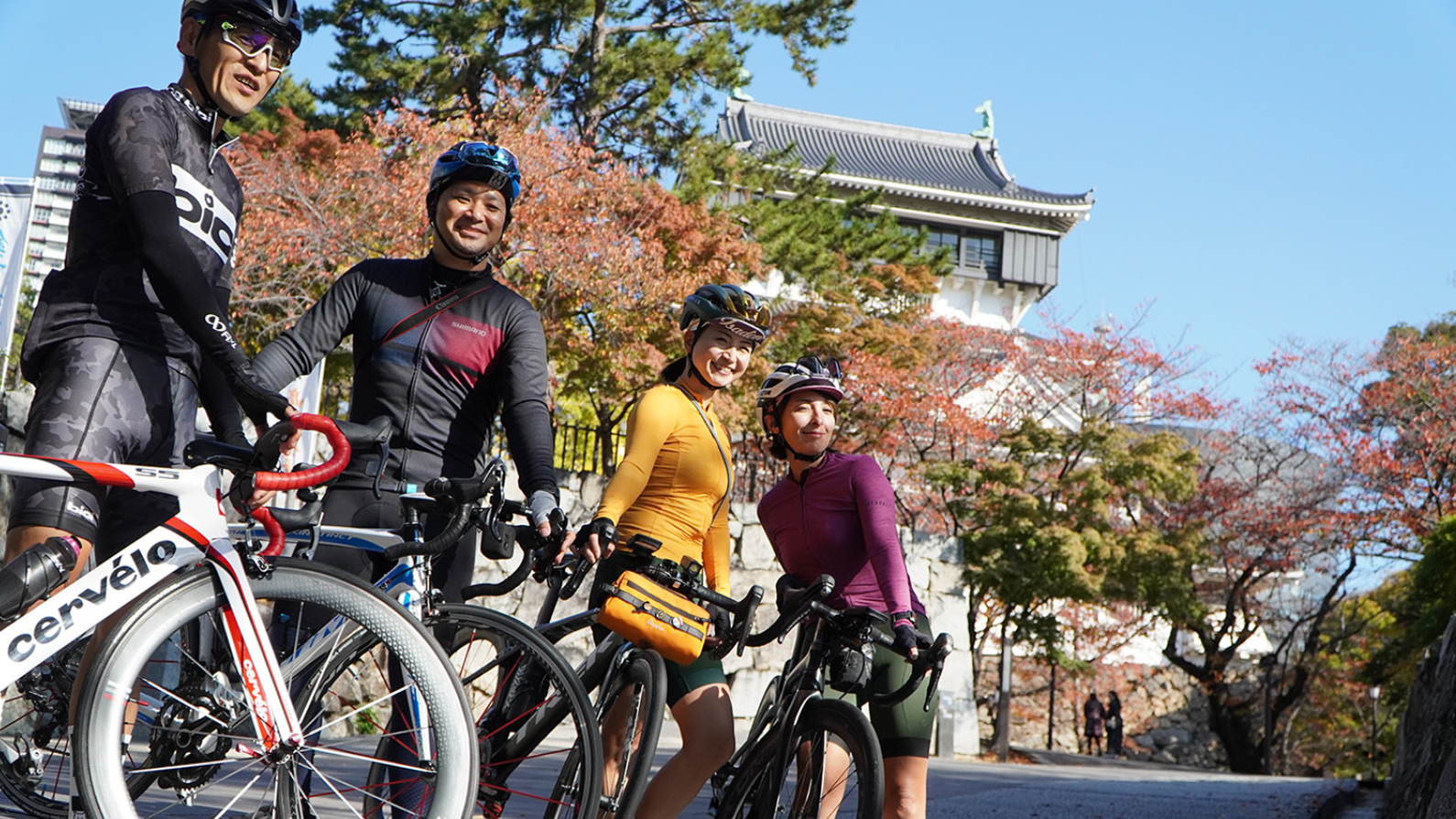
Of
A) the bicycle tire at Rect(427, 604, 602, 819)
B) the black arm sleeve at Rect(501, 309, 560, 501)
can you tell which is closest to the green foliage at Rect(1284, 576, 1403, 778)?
the bicycle tire at Rect(427, 604, 602, 819)

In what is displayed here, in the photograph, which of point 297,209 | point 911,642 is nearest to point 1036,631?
point 297,209

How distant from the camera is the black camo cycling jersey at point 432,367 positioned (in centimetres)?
307

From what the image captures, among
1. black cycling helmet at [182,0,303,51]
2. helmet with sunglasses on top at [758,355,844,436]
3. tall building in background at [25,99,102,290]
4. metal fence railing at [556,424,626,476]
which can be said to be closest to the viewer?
black cycling helmet at [182,0,303,51]

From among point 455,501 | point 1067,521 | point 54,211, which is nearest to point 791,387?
point 455,501

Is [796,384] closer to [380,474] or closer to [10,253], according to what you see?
[380,474]

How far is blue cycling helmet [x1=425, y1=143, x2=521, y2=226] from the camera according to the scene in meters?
3.23

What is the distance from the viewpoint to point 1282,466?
→ 21.5m

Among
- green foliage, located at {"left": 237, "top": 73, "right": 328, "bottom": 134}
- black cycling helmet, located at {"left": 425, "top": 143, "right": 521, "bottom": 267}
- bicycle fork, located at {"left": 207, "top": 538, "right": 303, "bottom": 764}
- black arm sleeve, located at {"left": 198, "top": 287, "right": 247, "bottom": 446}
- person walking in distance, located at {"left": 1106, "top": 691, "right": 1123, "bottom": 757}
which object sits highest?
green foliage, located at {"left": 237, "top": 73, "right": 328, "bottom": 134}

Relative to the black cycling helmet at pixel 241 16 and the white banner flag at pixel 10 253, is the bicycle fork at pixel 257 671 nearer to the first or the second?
the black cycling helmet at pixel 241 16

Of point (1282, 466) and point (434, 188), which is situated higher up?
point (1282, 466)

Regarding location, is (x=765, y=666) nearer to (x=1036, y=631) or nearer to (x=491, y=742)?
(x=1036, y=631)

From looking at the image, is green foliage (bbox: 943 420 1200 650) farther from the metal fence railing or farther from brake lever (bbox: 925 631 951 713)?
brake lever (bbox: 925 631 951 713)

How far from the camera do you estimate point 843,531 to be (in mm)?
3650

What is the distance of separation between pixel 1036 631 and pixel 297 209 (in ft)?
38.4
